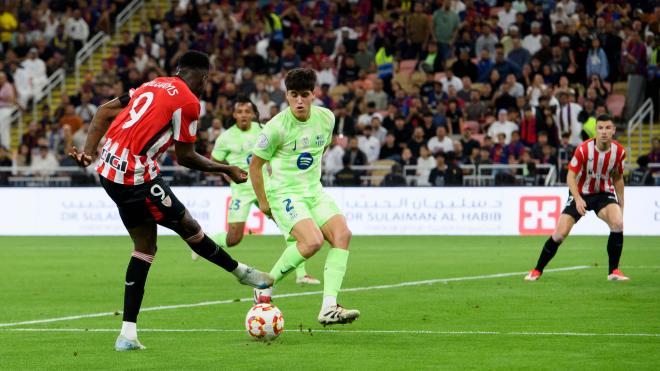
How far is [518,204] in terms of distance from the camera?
2675 centimetres

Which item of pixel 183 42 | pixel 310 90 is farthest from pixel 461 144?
pixel 310 90

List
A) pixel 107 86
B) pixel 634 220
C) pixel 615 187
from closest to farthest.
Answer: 1. pixel 615 187
2. pixel 634 220
3. pixel 107 86

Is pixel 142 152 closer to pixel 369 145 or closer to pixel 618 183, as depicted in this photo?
pixel 618 183

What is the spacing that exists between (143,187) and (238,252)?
12965mm

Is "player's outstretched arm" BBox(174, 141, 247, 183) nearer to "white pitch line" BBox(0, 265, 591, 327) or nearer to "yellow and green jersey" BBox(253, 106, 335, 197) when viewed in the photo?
"yellow and green jersey" BBox(253, 106, 335, 197)

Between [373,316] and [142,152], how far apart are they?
355cm

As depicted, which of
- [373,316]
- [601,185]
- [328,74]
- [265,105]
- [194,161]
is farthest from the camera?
[328,74]

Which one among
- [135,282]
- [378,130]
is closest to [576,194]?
[135,282]

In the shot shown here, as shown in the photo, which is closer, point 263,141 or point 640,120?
point 263,141

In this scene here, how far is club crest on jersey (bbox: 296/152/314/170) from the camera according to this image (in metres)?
11.8

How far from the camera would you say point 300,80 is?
11320 mm

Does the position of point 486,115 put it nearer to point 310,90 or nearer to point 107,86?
point 107,86

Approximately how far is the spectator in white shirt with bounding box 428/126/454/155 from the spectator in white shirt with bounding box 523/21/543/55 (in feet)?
12.5

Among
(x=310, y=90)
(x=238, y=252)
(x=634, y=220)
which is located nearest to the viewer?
(x=310, y=90)
